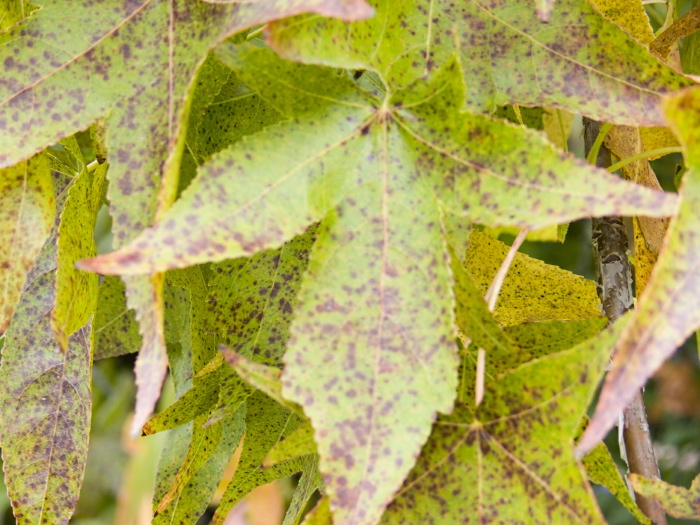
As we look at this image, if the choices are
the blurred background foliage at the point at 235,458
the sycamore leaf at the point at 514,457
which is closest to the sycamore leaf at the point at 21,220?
the sycamore leaf at the point at 514,457

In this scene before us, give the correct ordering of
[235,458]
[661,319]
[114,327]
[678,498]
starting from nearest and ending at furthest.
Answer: [661,319] < [678,498] < [114,327] < [235,458]

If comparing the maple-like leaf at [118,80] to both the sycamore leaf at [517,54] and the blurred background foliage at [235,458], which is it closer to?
the sycamore leaf at [517,54]

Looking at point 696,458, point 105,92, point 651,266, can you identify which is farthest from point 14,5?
point 696,458

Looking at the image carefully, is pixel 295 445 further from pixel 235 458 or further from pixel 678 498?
pixel 235 458

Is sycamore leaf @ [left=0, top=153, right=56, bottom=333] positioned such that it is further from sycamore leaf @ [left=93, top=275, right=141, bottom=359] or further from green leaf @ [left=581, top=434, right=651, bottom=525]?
green leaf @ [left=581, top=434, right=651, bottom=525]

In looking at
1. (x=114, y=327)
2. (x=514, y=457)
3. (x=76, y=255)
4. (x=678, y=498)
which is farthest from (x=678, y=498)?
(x=114, y=327)
